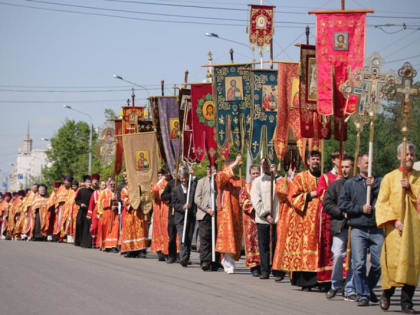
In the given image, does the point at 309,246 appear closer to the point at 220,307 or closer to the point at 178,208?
the point at 220,307

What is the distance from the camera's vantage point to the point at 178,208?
18016 millimetres

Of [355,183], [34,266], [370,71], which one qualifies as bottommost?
[34,266]

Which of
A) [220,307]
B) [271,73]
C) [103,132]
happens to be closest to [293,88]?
[271,73]

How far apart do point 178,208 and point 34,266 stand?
12.9ft

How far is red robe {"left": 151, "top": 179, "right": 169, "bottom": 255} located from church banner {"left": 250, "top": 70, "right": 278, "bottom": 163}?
3.57 meters

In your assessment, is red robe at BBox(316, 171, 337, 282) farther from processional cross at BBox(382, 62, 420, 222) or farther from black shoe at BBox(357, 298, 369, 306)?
processional cross at BBox(382, 62, 420, 222)

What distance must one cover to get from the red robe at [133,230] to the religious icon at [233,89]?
459 cm

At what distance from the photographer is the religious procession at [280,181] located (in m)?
10.7

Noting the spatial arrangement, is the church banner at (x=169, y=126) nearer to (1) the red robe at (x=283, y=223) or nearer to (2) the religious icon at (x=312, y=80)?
(2) the religious icon at (x=312, y=80)

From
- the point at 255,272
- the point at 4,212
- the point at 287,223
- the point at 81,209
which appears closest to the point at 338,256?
the point at 287,223

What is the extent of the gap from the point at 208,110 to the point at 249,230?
378 centimetres

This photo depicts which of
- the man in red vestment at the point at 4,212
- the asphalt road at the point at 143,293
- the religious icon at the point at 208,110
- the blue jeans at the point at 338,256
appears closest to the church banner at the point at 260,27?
the religious icon at the point at 208,110

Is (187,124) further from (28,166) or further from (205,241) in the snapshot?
(28,166)

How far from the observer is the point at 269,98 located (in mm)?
17000
